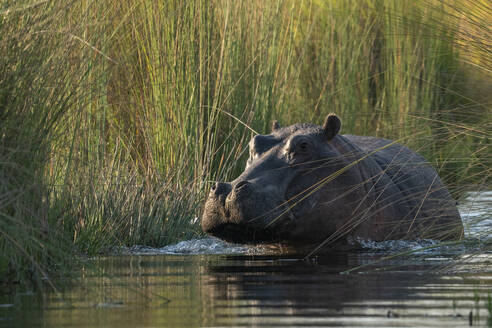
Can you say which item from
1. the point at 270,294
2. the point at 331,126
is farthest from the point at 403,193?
the point at 270,294

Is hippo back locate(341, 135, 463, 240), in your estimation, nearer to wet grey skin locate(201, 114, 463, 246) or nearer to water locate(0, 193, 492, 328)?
wet grey skin locate(201, 114, 463, 246)

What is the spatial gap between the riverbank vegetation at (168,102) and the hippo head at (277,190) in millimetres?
474

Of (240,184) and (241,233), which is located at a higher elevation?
(240,184)

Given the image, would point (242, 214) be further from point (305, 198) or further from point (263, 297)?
point (263, 297)

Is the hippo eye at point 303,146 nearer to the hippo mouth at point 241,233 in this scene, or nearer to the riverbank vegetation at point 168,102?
the riverbank vegetation at point 168,102

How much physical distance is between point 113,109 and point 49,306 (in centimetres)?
493

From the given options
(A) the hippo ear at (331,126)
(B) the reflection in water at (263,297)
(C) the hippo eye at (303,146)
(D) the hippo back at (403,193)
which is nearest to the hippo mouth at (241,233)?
(B) the reflection in water at (263,297)

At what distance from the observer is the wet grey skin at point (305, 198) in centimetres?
601

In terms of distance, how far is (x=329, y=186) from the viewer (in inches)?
264

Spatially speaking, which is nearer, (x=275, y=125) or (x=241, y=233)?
(x=241, y=233)

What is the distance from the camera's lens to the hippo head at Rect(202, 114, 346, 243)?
599 cm

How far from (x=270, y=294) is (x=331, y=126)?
2880 millimetres

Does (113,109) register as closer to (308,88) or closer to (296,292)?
(308,88)

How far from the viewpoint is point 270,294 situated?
4176 mm
